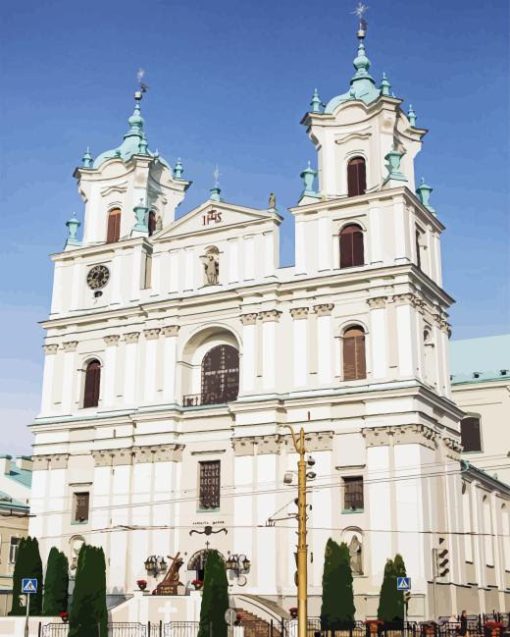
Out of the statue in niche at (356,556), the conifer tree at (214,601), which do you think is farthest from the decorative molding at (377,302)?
the conifer tree at (214,601)

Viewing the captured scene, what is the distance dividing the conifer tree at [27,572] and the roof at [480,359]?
3387cm

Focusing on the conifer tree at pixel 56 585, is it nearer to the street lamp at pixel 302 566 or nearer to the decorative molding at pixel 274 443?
the decorative molding at pixel 274 443

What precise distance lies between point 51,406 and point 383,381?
18556 millimetres

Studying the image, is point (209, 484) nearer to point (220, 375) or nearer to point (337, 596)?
point (220, 375)


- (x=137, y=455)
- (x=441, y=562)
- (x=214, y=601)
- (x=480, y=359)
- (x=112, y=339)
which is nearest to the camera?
(x=214, y=601)

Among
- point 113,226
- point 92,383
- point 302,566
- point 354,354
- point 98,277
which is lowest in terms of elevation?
point 302,566

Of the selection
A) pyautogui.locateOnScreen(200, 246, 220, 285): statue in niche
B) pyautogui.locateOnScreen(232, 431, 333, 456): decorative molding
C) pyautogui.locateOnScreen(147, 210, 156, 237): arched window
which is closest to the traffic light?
pyautogui.locateOnScreen(232, 431, 333, 456): decorative molding

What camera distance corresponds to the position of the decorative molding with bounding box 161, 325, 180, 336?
47.4 metres

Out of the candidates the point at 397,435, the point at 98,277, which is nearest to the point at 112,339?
the point at 98,277

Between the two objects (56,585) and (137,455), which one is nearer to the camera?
(56,585)

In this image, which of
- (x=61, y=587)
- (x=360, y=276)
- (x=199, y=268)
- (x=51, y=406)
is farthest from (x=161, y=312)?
(x=61, y=587)

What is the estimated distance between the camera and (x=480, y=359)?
2628 inches

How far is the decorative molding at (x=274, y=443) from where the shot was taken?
137 feet

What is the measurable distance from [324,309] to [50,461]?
16595 mm
